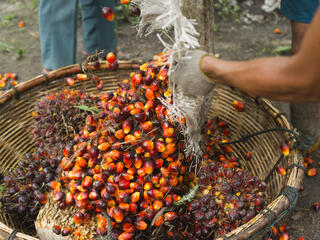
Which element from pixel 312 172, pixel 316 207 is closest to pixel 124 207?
pixel 316 207

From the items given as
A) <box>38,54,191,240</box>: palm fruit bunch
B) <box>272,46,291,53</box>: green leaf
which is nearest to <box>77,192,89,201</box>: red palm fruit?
<box>38,54,191,240</box>: palm fruit bunch

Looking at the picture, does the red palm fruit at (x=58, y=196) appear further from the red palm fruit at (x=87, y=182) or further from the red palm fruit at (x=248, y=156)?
the red palm fruit at (x=248, y=156)

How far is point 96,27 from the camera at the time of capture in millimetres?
3484

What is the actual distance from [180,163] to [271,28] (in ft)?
12.9

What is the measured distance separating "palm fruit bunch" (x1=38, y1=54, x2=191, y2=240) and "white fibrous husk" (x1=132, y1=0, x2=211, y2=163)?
0.23 ft

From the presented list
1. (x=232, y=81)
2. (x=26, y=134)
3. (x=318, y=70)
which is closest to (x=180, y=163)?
(x=232, y=81)

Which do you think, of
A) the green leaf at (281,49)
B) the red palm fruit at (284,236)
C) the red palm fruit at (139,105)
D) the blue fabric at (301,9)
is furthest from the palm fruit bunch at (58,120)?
the green leaf at (281,49)

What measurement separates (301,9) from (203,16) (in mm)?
1146

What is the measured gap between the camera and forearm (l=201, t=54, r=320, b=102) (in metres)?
1.09

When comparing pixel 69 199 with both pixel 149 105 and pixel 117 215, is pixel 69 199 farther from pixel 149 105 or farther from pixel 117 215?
pixel 149 105

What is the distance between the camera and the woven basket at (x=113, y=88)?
220 centimetres

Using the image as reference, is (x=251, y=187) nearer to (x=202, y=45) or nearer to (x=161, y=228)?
(x=161, y=228)

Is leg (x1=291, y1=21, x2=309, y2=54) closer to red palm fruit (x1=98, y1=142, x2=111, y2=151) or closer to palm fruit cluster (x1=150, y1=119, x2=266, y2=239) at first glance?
palm fruit cluster (x1=150, y1=119, x2=266, y2=239)

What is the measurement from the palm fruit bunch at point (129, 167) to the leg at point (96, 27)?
172 cm
